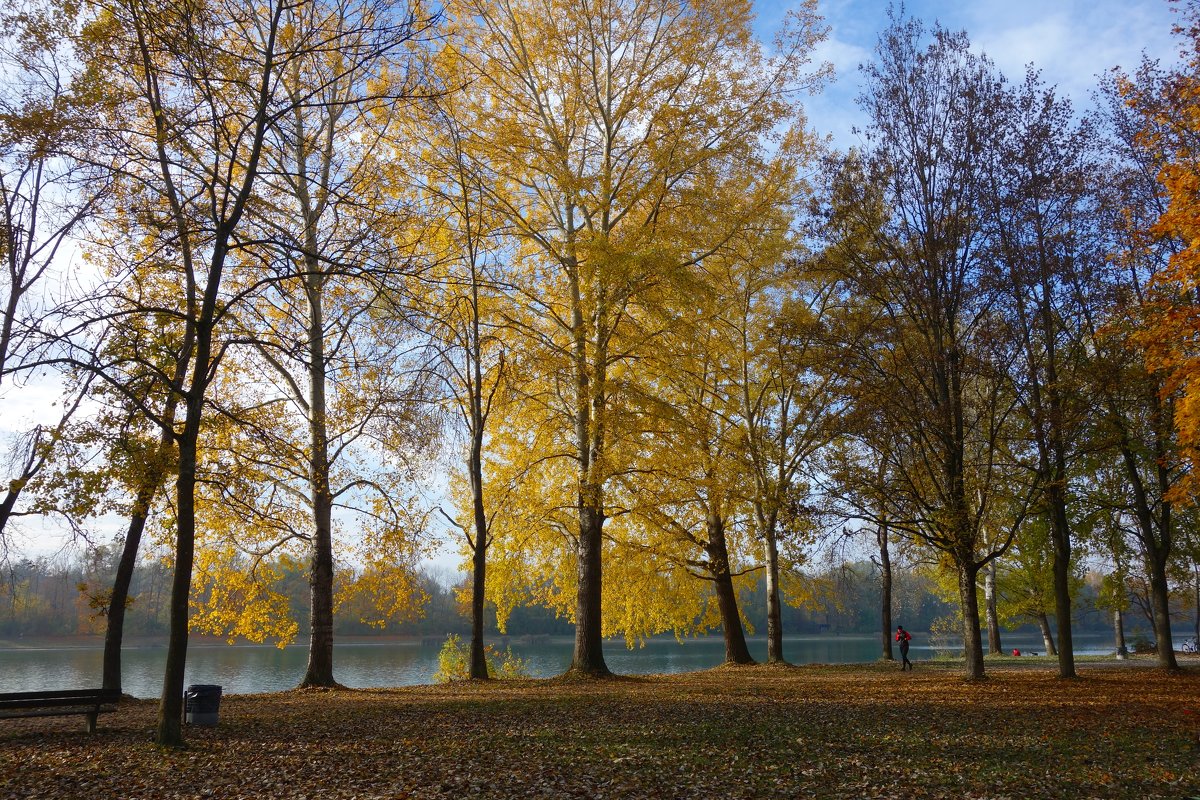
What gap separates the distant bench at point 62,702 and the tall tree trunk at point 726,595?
45.4ft

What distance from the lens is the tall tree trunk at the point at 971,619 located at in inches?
550

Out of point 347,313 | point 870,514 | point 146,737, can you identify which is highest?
point 347,313

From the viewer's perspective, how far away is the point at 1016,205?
1497cm

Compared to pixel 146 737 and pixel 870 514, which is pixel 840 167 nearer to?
pixel 870 514

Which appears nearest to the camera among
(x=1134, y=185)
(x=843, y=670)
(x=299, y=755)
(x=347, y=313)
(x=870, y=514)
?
(x=299, y=755)

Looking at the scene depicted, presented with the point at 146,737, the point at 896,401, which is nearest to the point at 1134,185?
the point at 896,401

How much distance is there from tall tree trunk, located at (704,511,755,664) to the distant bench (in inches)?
544

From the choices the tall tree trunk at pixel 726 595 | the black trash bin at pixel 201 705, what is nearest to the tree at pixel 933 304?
the tall tree trunk at pixel 726 595

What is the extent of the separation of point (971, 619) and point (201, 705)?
12890 millimetres

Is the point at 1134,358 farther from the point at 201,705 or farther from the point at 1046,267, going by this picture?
the point at 201,705

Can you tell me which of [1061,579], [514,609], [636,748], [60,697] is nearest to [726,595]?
[1061,579]

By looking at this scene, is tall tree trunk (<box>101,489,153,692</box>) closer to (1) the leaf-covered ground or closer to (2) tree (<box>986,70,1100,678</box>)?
(1) the leaf-covered ground

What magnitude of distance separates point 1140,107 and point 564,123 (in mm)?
11209

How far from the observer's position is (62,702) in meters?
8.88
